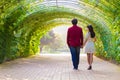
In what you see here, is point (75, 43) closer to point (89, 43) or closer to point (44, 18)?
point (89, 43)

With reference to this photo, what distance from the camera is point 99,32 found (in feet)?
70.4

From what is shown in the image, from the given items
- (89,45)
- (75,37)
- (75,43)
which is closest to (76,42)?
(75,43)

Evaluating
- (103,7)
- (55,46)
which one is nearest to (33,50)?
(103,7)

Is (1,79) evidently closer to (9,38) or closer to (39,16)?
(9,38)

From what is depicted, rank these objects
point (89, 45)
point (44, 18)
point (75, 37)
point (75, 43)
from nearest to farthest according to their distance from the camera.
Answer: point (75, 43)
point (75, 37)
point (89, 45)
point (44, 18)

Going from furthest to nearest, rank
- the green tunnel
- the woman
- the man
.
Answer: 1. the green tunnel
2. the woman
3. the man

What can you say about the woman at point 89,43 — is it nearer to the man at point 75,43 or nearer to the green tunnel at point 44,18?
the man at point 75,43

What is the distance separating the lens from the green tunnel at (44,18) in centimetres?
1452

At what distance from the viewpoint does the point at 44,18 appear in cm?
2439

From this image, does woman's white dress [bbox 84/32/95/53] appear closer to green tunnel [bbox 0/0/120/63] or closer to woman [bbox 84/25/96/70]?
woman [bbox 84/25/96/70]

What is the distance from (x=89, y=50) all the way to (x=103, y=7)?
18.7 ft

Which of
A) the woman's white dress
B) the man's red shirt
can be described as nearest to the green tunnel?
the woman's white dress

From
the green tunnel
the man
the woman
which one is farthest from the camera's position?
the green tunnel

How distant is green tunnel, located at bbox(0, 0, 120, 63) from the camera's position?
14523 mm
